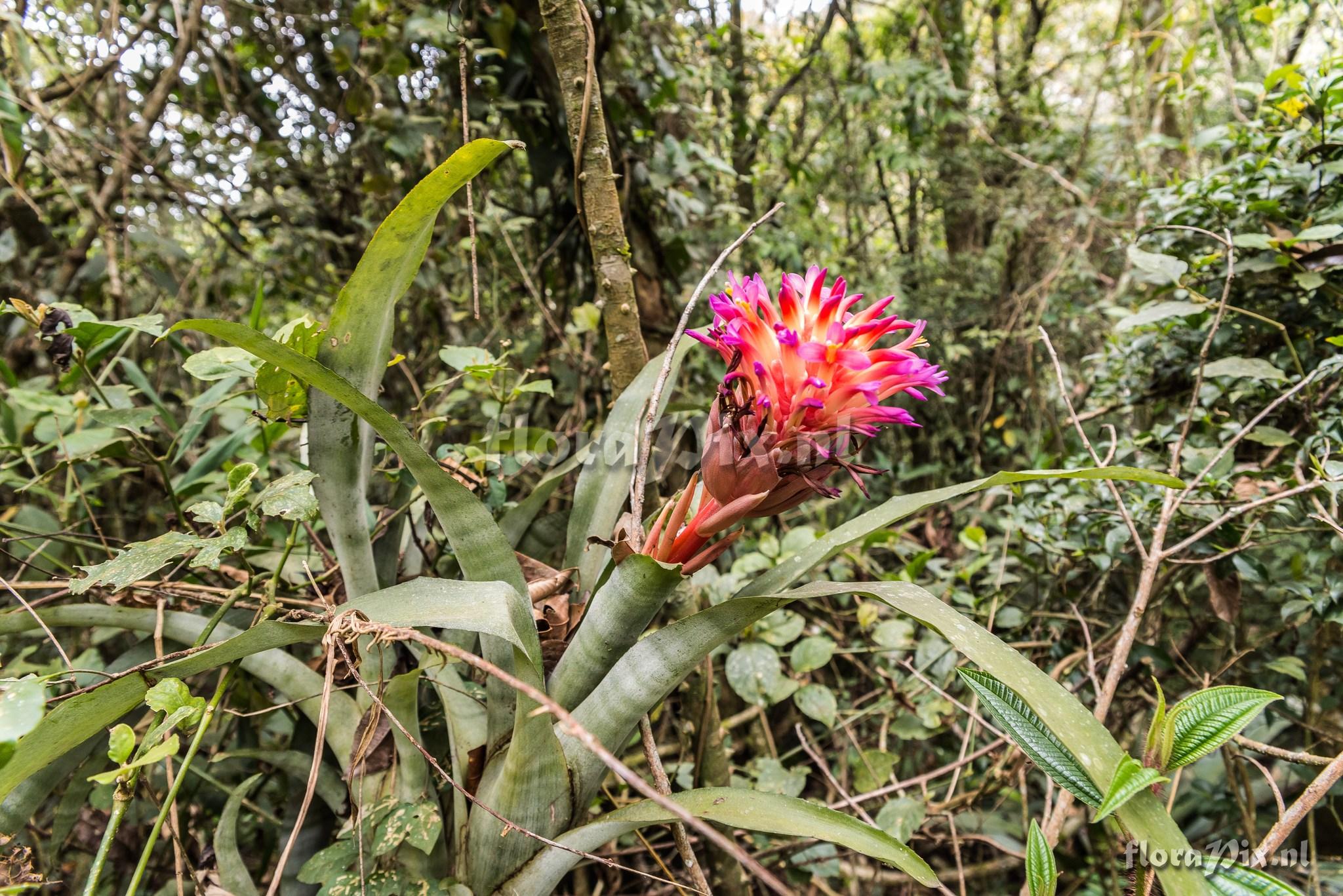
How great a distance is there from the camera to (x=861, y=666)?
109 cm

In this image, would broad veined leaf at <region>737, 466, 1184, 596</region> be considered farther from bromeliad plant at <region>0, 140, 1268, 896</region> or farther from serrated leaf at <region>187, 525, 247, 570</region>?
serrated leaf at <region>187, 525, 247, 570</region>

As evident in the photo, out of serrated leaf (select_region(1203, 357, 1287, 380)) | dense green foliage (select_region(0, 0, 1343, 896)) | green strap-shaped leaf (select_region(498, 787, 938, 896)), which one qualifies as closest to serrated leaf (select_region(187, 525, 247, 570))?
dense green foliage (select_region(0, 0, 1343, 896))

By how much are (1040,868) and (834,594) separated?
238mm

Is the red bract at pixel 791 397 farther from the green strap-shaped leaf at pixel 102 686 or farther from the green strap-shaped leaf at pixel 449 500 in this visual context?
the green strap-shaped leaf at pixel 102 686

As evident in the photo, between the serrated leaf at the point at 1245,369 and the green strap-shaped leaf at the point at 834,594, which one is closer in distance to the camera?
the green strap-shaped leaf at the point at 834,594

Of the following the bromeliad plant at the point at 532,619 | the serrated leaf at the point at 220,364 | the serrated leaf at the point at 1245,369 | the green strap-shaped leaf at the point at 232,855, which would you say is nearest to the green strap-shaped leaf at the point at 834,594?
the bromeliad plant at the point at 532,619

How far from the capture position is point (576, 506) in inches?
29.1

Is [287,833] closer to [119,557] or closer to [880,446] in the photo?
[119,557]

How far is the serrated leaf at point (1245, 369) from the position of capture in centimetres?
88

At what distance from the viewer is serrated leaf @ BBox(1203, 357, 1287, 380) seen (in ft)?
2.88

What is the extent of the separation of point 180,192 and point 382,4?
1.80 ft

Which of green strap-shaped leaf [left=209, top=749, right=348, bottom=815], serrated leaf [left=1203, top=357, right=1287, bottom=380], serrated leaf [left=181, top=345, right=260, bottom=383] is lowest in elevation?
green strap-shaped leaf [left=209, top=749, right=348, bottom=815]

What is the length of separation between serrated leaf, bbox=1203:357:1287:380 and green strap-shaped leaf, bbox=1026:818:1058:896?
0.70 metres

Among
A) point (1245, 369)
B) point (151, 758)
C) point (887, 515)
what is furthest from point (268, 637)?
point (1245, 369)
